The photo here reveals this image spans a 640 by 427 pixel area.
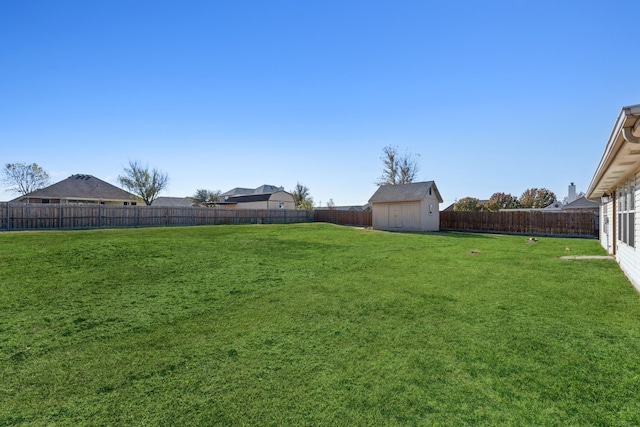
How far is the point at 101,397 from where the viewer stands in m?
2.52

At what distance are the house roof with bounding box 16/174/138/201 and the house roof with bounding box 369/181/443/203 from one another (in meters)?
26.2

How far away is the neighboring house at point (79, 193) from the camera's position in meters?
27.8

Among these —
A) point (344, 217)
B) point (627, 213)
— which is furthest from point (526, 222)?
point (627, 213)

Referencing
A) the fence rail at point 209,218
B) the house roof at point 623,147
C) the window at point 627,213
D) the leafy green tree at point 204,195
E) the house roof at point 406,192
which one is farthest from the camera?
the leafy green tree at point 204,195

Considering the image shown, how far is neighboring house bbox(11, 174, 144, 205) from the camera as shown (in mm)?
27781

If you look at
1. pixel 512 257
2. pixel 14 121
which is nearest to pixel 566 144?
pixel 512 257

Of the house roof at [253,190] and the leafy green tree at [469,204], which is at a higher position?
the house roof at [253,190]

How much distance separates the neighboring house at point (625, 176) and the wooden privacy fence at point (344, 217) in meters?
18.3

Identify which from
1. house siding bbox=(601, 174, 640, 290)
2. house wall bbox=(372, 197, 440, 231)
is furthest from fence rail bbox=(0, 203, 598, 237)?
house siding bbox=(601, 174, 640, 290)

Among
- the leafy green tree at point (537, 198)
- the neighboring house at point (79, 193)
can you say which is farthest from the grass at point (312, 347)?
the leafy green tree at point (537, 198)

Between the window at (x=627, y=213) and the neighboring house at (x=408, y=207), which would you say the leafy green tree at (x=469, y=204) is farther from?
the window at (x=627, y=213)

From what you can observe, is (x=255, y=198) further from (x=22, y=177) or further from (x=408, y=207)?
(x=22, y=177)

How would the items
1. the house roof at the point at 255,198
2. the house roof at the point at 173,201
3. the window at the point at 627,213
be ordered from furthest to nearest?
the house roof at the point at 173,201, the house roof at the point at 255,198, the window at the point at 627,213

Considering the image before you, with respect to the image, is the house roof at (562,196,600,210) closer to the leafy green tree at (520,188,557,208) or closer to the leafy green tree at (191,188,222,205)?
the leafy green tree at (520,188,557,208)
